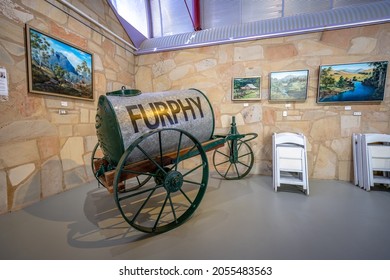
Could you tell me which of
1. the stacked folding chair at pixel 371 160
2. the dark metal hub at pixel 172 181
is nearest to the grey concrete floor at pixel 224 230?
the stacked folding chair at pixel 371 160

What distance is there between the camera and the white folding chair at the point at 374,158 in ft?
8.36

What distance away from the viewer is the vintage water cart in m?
1.57

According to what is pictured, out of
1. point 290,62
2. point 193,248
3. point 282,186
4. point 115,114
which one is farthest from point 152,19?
point 193,248

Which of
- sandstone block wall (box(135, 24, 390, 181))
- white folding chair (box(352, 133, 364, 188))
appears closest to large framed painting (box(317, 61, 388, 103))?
sandstone block wall (box(135, 24, 390, 181))

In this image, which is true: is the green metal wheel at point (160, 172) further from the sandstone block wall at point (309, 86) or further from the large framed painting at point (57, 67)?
the sandstone block wall at point (309, 86)

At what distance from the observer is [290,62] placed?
10.2 ft

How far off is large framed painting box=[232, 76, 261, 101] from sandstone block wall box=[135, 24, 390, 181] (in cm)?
8

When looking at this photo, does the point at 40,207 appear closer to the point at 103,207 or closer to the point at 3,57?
the point at 103,207

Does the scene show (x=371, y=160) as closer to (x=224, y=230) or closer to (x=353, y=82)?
(x=353, y=82)

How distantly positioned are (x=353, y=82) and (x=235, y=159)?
2.17m

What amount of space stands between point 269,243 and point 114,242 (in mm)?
1266

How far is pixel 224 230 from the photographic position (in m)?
1.65

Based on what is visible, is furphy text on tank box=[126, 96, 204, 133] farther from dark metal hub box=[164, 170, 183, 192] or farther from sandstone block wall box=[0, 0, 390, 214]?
sandstone block wall box=[0, 0, 390, 214]

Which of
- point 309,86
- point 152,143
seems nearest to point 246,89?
point 309,86
